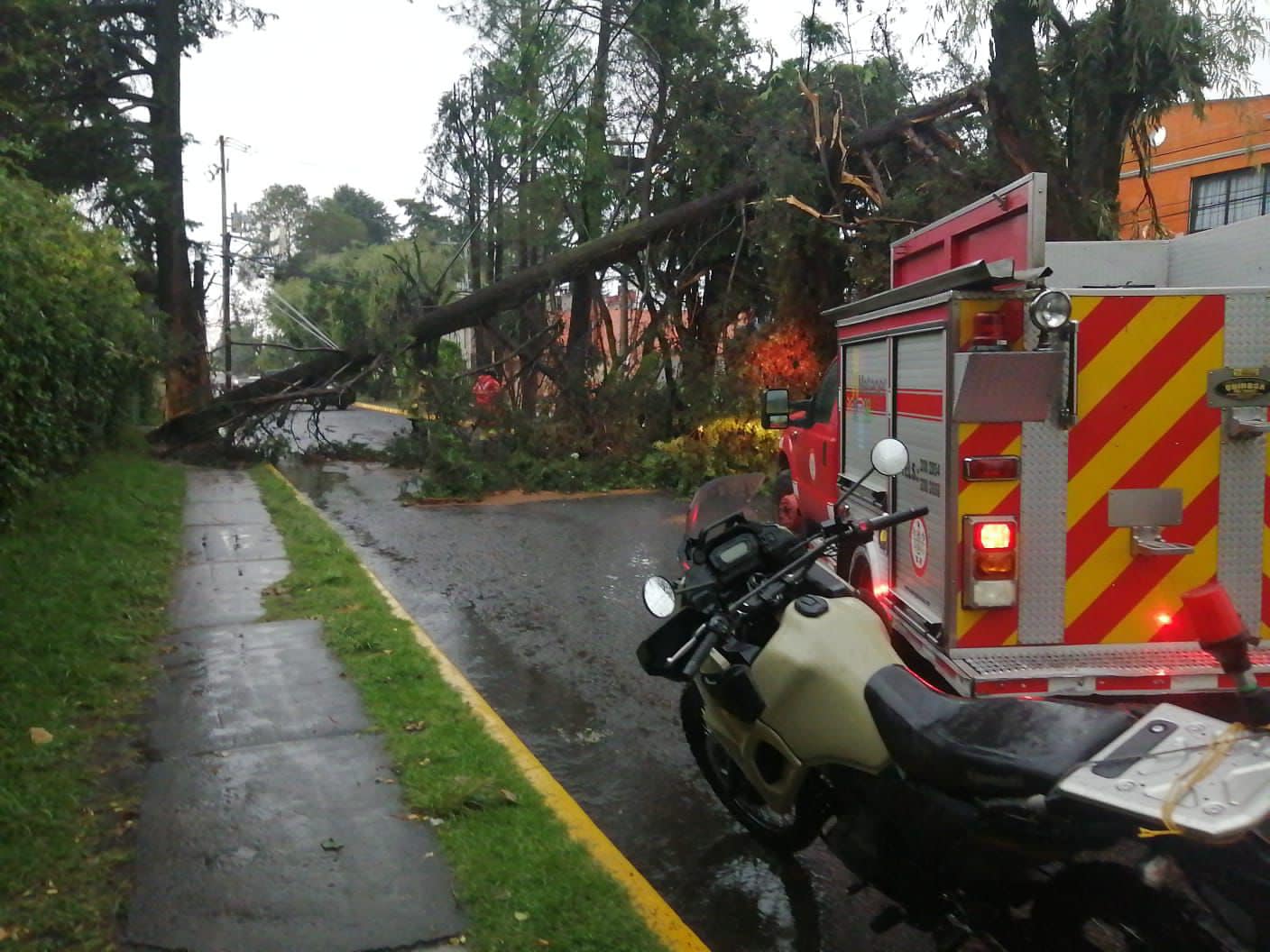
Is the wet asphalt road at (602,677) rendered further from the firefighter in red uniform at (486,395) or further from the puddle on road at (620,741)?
the firefighter in red uniform at (486,395)

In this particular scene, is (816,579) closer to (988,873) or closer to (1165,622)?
(988,873)

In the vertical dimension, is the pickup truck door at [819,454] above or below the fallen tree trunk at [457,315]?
below

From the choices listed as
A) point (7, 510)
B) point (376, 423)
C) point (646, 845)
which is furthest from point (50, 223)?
point (376, 423)

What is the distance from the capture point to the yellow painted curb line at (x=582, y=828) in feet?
12.3

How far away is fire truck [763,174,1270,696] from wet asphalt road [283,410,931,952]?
3.54ft

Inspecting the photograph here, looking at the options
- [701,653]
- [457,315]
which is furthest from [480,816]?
[457,315]

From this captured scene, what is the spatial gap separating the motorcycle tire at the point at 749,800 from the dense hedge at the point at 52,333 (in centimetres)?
497

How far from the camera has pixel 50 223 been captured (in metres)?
10.7

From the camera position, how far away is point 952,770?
2.88 m

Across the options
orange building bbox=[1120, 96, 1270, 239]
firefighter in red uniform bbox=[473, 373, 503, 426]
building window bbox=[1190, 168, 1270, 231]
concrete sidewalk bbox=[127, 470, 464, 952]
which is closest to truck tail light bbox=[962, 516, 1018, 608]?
concrete sidewalk bbox=[127, 470, 464, 952]

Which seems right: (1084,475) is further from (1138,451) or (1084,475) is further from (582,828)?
(582,828)

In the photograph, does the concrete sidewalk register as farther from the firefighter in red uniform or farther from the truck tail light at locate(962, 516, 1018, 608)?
the firefighter in red uniform

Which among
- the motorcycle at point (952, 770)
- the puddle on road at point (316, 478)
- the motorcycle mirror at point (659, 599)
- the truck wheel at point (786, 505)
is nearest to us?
the motorcycle at point (952, 770)

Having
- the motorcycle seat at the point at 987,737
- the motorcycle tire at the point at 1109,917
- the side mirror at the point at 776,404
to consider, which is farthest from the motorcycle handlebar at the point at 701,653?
the side mirror at the point at 776,404
